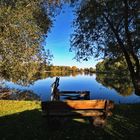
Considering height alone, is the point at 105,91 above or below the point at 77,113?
below

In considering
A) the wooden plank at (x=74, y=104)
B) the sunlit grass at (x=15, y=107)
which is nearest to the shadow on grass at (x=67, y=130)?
the wooden plank at (x=74, y=104)

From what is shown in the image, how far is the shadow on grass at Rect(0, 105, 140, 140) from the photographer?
13617 millimetres

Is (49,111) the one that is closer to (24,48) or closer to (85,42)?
(85,42)

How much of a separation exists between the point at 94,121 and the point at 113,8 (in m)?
10.8

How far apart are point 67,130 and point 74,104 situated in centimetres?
127

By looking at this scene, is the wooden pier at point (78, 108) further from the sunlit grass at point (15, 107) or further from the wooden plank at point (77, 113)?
the sunlit grass at point (15, 107)

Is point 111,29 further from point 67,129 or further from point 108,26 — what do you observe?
point 67,129

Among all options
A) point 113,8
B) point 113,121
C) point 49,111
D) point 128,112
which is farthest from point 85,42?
point 49,111

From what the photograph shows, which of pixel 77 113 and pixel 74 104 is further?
pixel 74 104

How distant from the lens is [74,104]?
14328mm

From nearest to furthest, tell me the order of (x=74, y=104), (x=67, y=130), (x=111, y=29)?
1. (x=74, y=104)
2. (x=67, y=130)
3. (x=111, y=29)

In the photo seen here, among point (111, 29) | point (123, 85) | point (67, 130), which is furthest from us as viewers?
point (123, 85)

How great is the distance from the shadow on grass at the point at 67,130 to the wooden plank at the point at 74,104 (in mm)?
627

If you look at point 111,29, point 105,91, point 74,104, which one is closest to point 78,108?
point 74,104
